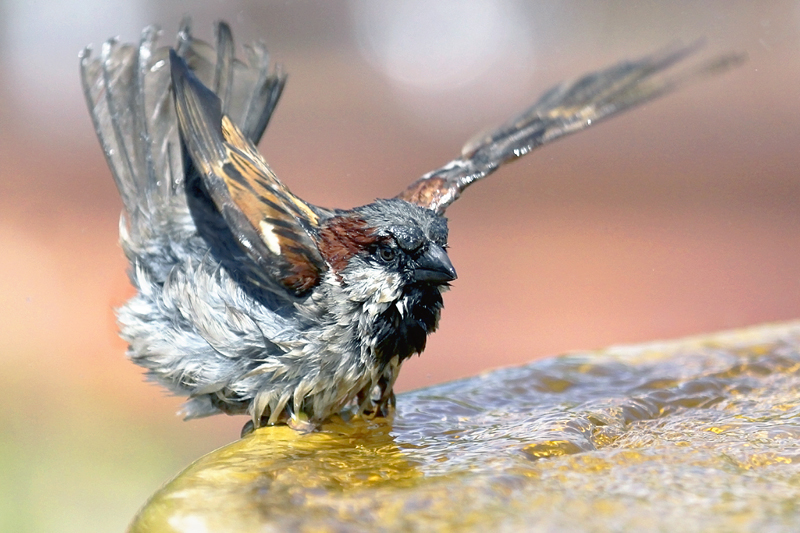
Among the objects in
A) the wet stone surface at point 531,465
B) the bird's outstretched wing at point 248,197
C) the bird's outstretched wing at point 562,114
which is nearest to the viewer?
the wet stone surface at point 531,465

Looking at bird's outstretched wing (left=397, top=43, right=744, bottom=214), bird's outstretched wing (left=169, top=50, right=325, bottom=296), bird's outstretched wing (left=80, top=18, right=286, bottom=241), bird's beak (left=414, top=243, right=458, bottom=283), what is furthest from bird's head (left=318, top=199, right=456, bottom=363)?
bird's outstretched wing (left=80, top=18, right=286, bottom=241)

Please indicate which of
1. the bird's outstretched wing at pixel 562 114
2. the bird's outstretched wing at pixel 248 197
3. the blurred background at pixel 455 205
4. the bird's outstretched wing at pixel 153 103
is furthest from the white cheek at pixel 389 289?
the blurred background at pixel 455 205

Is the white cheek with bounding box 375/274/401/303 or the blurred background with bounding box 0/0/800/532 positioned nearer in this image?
the white cheek with bounding box 375/274/401/303

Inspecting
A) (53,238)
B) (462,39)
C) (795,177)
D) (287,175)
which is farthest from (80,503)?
(462,39)

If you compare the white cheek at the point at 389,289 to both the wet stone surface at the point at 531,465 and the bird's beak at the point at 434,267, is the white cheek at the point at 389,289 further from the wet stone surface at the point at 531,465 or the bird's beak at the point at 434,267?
the wet stone surface at the point at 531,465

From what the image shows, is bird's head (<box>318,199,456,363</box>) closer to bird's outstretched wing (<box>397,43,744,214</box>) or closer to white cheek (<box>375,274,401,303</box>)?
white cheek (<box>375,274,401,303</box>)

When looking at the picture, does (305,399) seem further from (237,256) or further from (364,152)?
(364,152)

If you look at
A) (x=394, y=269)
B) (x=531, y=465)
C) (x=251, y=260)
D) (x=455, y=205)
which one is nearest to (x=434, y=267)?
(x=394, y=269)
